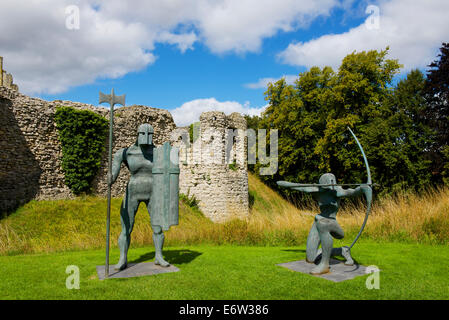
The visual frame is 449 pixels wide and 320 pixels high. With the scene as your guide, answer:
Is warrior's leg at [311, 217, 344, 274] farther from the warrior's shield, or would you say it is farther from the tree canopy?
the tree canopy

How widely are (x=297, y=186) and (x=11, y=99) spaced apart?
13.2 metres

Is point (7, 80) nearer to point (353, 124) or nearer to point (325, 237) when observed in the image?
point (353, 124)

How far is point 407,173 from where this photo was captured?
63.1 ft

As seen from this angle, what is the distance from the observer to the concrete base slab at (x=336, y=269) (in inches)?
181

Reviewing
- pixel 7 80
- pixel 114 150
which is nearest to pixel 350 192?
pixel 114 150

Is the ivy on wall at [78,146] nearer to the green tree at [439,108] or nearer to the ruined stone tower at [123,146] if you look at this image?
the ruined stone tower at [123,146]

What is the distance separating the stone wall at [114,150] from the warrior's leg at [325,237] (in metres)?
11.7

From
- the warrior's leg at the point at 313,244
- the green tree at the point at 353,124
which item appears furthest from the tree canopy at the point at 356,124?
the warrior's leg at the point at 313,244

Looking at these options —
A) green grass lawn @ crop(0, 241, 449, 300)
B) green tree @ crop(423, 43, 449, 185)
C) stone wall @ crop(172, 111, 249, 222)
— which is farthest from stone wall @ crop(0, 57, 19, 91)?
green tree @ crop(423, 43, 449, 185)

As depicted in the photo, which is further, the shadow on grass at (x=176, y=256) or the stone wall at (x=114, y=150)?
the stone wall at (x=114, y=150)

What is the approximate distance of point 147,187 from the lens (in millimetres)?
5223

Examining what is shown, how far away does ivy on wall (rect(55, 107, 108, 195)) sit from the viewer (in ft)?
46.5

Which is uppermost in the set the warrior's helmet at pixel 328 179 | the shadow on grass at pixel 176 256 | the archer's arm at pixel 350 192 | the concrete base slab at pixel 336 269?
the warrior's helmet at pixel 328 179

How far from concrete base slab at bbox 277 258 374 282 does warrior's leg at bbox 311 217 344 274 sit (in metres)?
0.11
